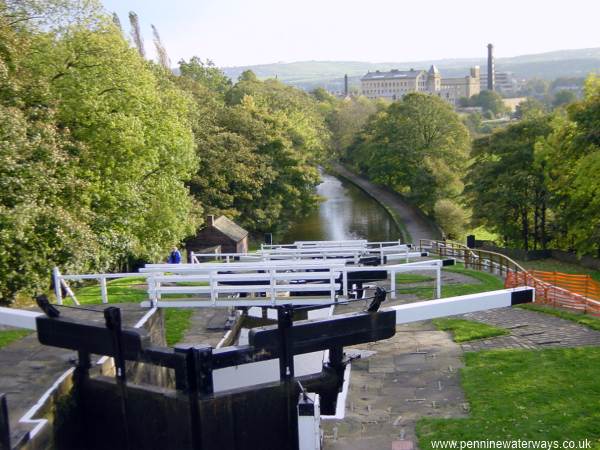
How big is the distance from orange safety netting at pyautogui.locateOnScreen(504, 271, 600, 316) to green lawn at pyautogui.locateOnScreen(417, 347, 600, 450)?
2.64 meters

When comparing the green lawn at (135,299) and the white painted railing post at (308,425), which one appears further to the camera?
the green lawn at (135,299)

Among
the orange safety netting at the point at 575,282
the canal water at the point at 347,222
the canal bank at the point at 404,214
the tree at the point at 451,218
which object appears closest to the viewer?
the orange safety netting at the point at 575,282

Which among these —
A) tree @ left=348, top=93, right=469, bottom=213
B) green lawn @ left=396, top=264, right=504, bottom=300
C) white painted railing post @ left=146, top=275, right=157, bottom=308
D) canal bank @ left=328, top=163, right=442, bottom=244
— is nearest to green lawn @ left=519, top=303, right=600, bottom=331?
green lawn @ left=396, top=264, right=504, bottom=300

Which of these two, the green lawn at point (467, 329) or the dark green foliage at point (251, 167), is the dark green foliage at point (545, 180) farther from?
the green lawn at point (467, 329)

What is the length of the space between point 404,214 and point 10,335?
4549 cm

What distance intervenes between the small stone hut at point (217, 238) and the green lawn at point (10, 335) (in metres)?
17.8

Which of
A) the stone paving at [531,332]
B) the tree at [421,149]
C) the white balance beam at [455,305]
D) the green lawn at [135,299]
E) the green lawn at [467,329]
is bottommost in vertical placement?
the stone paving at [531,332]

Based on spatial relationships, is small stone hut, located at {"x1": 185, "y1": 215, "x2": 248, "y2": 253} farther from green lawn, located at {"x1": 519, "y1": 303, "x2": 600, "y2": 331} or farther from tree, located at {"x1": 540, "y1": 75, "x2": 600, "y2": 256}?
green lawn, located at {"x1": 519, "y1": 303, "x2": 600, "y2": 331}

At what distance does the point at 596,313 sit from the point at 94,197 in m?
15.2

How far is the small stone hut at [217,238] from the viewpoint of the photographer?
102ft

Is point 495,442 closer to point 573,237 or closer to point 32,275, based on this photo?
point 32,275

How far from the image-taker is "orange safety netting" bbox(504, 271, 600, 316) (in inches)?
559

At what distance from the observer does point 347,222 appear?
56219mm

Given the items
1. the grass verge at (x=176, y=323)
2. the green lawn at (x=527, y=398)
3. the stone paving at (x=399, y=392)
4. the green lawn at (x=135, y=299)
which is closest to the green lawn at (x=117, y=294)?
the green lawn at (x=135, y=299)
